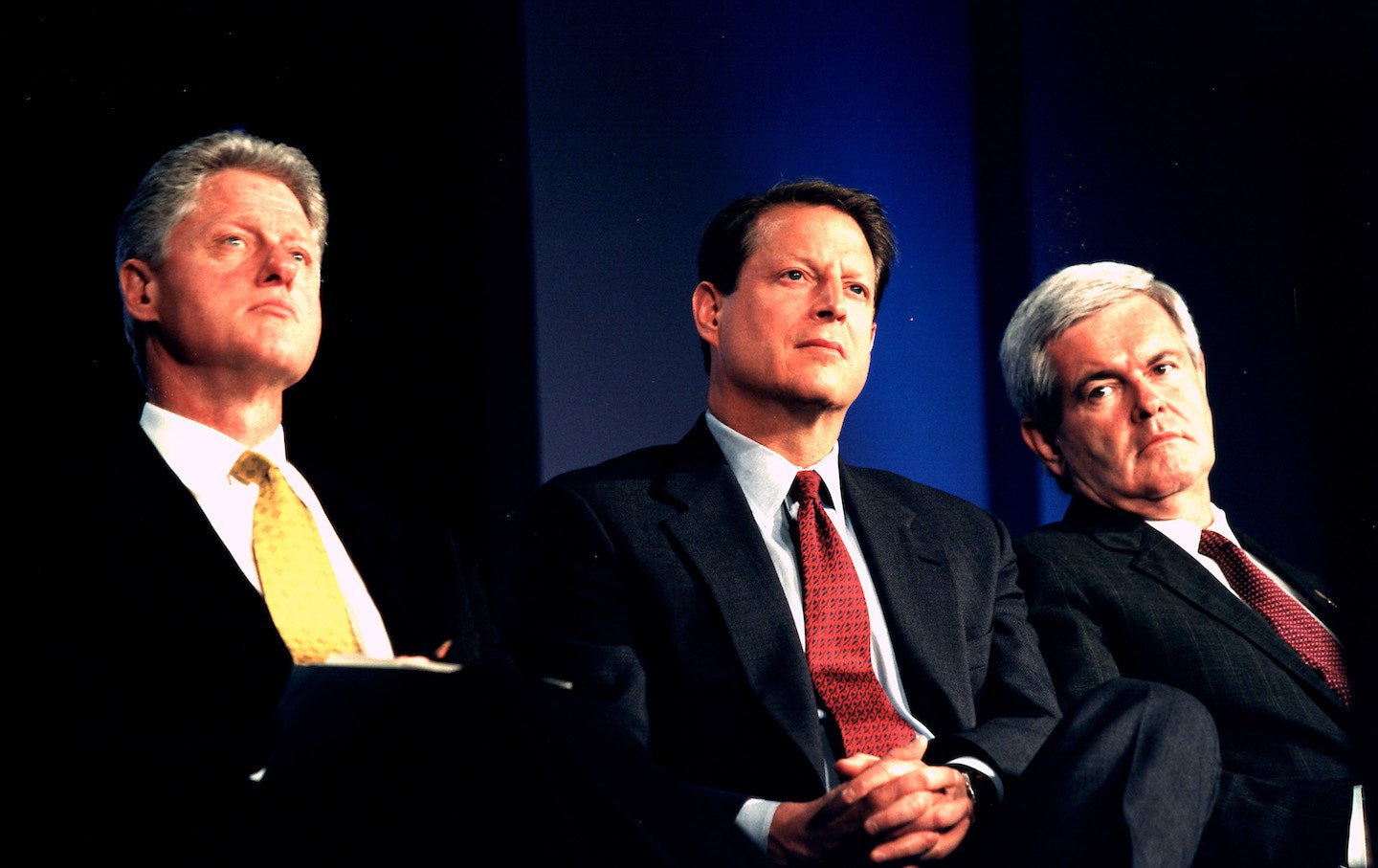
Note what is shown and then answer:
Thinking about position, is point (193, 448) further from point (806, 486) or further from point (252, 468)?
point (806, 486)

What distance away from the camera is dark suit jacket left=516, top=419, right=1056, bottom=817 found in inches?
76.5

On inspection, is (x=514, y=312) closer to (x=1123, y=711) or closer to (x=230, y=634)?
(x=230, y=634)

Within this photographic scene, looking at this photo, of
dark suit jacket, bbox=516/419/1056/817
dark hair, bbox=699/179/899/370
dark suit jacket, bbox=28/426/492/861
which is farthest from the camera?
dark hair, bbox=699/179/899/370

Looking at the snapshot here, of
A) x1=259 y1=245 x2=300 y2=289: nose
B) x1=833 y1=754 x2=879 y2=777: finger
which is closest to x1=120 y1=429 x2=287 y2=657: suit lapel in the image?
x1=259 y1=245 x2=300 y2=289: nose

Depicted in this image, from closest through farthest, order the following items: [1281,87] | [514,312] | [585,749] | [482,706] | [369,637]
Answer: [482,706]
[585,749]
[369,637]
[514,312]
[1281,87]

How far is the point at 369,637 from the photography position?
186 centimetres

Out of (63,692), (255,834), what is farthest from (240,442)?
(255,834)

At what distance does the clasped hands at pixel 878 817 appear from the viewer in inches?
69.0

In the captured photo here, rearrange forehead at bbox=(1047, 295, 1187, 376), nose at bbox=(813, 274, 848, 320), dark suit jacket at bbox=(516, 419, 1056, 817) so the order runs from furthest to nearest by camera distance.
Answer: forehead at bbox=(1047, 295, 1187, 376) → nose at bbox=(813, 274, 848, 320) → dark suit jacket at bbox=(516, 419, 1056, 817)

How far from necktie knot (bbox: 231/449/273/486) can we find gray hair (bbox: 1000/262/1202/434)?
160 cm

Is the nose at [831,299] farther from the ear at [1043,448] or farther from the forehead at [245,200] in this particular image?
the forehead at [245,200]

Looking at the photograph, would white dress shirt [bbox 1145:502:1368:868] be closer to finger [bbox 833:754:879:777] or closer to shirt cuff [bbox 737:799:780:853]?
finger [bbox 833:754:879:777]

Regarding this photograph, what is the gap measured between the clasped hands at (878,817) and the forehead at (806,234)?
3.16ft

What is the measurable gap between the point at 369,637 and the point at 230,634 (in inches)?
8.1
